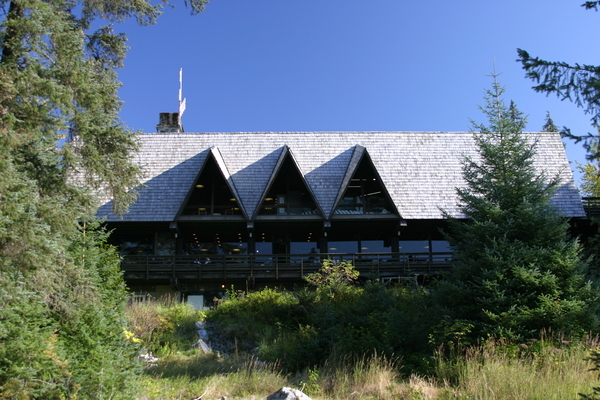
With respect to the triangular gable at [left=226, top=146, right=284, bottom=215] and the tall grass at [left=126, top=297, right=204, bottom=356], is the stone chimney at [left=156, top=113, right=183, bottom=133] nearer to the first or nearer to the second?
the triangular gable at [left=226, top=146, right=284, bottom=215]

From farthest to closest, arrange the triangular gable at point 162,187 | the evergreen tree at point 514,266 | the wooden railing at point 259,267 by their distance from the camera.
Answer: the triangular gable at point 162,187
the wooden railing at point 259,267
the evergreen tree at point 514,266

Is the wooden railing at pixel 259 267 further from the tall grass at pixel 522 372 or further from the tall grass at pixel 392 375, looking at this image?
the tall grass at pixel 522 372

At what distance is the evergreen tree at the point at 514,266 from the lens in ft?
32.1

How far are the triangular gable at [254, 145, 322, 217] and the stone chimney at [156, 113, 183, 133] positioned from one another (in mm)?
8401

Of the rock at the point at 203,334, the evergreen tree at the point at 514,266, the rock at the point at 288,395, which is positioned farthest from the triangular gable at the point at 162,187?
the rock at the point at 288,395

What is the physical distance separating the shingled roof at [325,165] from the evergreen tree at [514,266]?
8.17 metres

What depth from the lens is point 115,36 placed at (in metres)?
12.9

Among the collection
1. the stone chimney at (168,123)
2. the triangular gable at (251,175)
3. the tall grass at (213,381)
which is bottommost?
the tall grass at (213,381)

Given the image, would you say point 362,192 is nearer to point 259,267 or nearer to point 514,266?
point 259,267

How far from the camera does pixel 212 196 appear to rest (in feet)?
68.2

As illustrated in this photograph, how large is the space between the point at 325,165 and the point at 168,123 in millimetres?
10003

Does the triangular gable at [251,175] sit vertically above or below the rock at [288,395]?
above

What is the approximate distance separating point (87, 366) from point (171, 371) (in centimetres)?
256

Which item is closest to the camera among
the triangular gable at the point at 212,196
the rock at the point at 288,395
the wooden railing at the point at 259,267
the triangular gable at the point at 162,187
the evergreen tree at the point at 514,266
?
the rock at the point at 288,395
